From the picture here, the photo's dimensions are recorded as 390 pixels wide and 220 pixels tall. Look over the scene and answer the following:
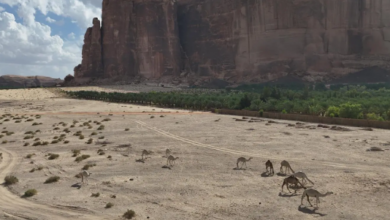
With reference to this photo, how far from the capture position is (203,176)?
46.5ft

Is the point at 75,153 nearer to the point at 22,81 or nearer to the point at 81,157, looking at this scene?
the point at 81,157

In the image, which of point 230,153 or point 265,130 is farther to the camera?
point 265,130

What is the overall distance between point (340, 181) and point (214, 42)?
266ft

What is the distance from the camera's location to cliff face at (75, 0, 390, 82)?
257 feet

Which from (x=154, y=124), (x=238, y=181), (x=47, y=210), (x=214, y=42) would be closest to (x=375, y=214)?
(x=238, y=181)

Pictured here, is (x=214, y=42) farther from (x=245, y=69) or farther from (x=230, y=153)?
(x=230, y=153)

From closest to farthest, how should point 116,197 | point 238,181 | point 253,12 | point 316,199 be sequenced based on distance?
point 316,199 → point 116,197 → point 238,181 → point 253,12

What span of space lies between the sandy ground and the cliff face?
187 feet

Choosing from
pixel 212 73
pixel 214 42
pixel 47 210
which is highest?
pixel 214 42

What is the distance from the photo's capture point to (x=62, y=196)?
12.2 meters

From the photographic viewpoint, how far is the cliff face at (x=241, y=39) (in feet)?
257

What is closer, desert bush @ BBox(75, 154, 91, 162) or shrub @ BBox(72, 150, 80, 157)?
desert bush @ BBox(75, 154, 91, 162)

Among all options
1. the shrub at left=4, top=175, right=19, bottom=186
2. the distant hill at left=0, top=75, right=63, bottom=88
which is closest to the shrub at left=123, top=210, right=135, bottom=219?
the shrub at left=4, top=175, right=19, bottom=186

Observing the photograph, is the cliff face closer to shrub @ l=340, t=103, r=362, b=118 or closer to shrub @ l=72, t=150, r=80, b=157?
shrub @ l=340, t=103, r=362, b=118
